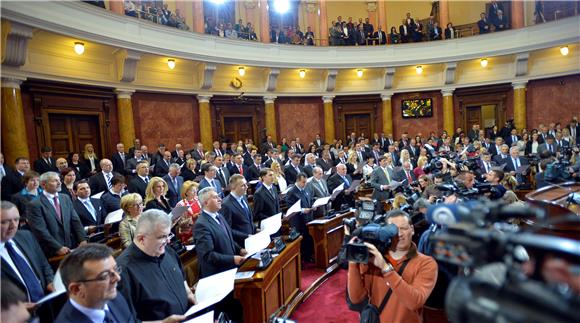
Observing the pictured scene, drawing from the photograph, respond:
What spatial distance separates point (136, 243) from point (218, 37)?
10.5 m

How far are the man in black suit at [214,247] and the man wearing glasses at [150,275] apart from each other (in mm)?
711

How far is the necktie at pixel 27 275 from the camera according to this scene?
8.92ft

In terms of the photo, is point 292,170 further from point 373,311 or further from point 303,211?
point 373,311

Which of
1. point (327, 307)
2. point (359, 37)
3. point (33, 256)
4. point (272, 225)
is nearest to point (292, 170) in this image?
point (327, 307)

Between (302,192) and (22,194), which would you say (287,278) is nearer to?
(302,192)

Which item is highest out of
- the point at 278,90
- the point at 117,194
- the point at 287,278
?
the point at 278,90

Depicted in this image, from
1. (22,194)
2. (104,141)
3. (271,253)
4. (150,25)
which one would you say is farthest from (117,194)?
(150,25)

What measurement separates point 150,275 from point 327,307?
2704 millimetres

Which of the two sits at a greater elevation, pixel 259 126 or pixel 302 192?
pixel 259 126

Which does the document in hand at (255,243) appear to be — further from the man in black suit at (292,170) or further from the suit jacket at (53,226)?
the man in black suit at (292,170)

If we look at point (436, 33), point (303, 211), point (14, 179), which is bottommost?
point (303, 211)

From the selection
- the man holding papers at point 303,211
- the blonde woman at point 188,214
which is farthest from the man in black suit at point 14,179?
the man holding papers at point 303,211

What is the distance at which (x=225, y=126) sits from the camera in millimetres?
13328

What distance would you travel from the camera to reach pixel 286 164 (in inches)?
370
